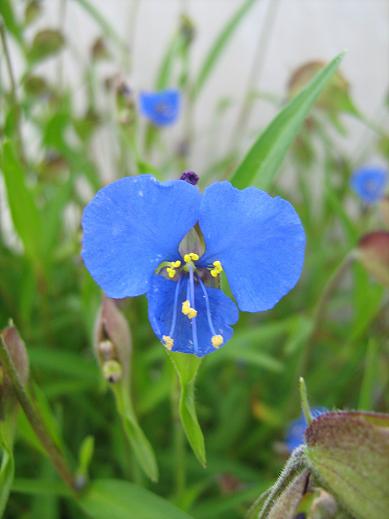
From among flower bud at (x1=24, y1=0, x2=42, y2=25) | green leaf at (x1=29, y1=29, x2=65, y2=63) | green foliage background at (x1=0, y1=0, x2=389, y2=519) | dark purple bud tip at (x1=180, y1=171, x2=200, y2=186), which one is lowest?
green foliage background at (x1=0, y1=0, x2=389, y2=519)

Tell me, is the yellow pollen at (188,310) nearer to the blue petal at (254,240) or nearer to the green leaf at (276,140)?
the blue petal at (254,240)

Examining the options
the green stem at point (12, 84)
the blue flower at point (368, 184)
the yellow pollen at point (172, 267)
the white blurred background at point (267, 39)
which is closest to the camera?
the yellow pollen at point (172, 267)

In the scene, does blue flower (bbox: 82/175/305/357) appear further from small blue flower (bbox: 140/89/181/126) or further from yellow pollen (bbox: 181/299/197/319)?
small blue flower (bbox: 140/89/181/126)

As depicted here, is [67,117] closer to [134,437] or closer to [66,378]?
[66,378]

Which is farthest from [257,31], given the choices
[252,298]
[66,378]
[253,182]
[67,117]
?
[252,298]

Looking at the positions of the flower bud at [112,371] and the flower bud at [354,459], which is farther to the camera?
the flower bud at [112,371]

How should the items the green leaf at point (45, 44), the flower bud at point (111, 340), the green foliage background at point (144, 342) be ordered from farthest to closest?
the green leaf at point (45, 44), the green foliage background at point (144, 342), the flower bud at point (111, 340)

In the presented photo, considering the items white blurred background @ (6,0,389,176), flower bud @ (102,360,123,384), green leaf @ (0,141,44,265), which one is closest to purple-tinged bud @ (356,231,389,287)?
flower bud @ (102,360,123,384)

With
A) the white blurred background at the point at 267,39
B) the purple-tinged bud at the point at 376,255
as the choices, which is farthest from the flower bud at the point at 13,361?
the white blurred background at the point at 267,39
